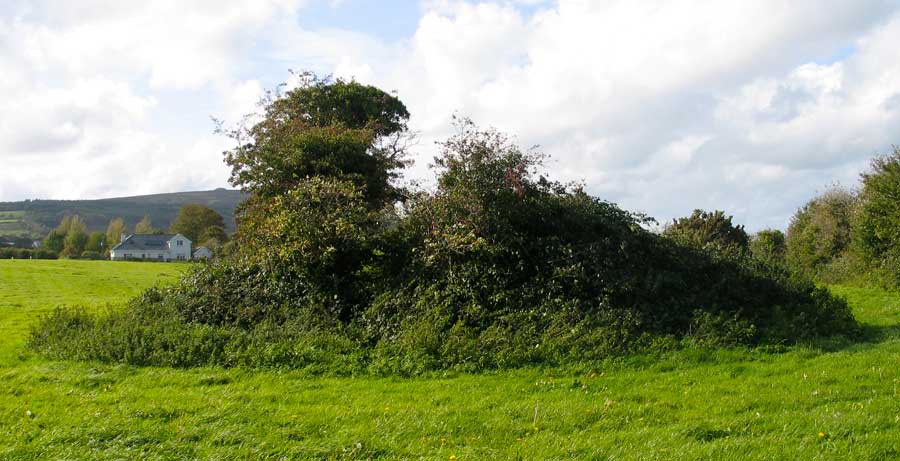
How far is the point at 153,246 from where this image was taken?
116062 mm

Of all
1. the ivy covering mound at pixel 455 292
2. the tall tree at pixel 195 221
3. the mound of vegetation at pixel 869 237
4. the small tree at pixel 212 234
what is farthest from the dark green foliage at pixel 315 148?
the tall tree at pixel 195 221

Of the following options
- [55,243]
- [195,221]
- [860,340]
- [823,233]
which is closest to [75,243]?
[55,243]

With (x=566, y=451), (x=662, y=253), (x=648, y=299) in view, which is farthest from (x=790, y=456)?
(x=662, y=253)

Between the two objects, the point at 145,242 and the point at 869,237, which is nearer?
the point at 869,237

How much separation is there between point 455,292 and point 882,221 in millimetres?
20353

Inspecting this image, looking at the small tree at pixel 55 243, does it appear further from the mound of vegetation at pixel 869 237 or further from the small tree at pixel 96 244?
the mound of vegetation at pixel 869 237

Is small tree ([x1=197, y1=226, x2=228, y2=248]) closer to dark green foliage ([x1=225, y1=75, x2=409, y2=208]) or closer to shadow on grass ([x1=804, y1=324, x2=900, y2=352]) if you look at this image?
dark green foliage ([x1=225, y1=75, x2=409, y2=208])

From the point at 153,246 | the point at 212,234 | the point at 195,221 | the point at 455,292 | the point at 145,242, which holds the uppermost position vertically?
the point at 195,221

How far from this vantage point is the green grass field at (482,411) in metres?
6.28

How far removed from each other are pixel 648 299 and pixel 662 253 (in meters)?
1.95

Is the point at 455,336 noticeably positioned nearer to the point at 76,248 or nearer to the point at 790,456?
the point at 790,456

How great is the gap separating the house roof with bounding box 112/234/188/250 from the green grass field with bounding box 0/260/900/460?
114496mm

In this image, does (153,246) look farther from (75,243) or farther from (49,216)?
(49,216)

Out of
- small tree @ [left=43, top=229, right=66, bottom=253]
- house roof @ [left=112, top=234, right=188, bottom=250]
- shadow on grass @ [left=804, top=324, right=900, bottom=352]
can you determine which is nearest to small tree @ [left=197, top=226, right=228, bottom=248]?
house roof @ [left=112, top=234, right=188, bottom=250]
